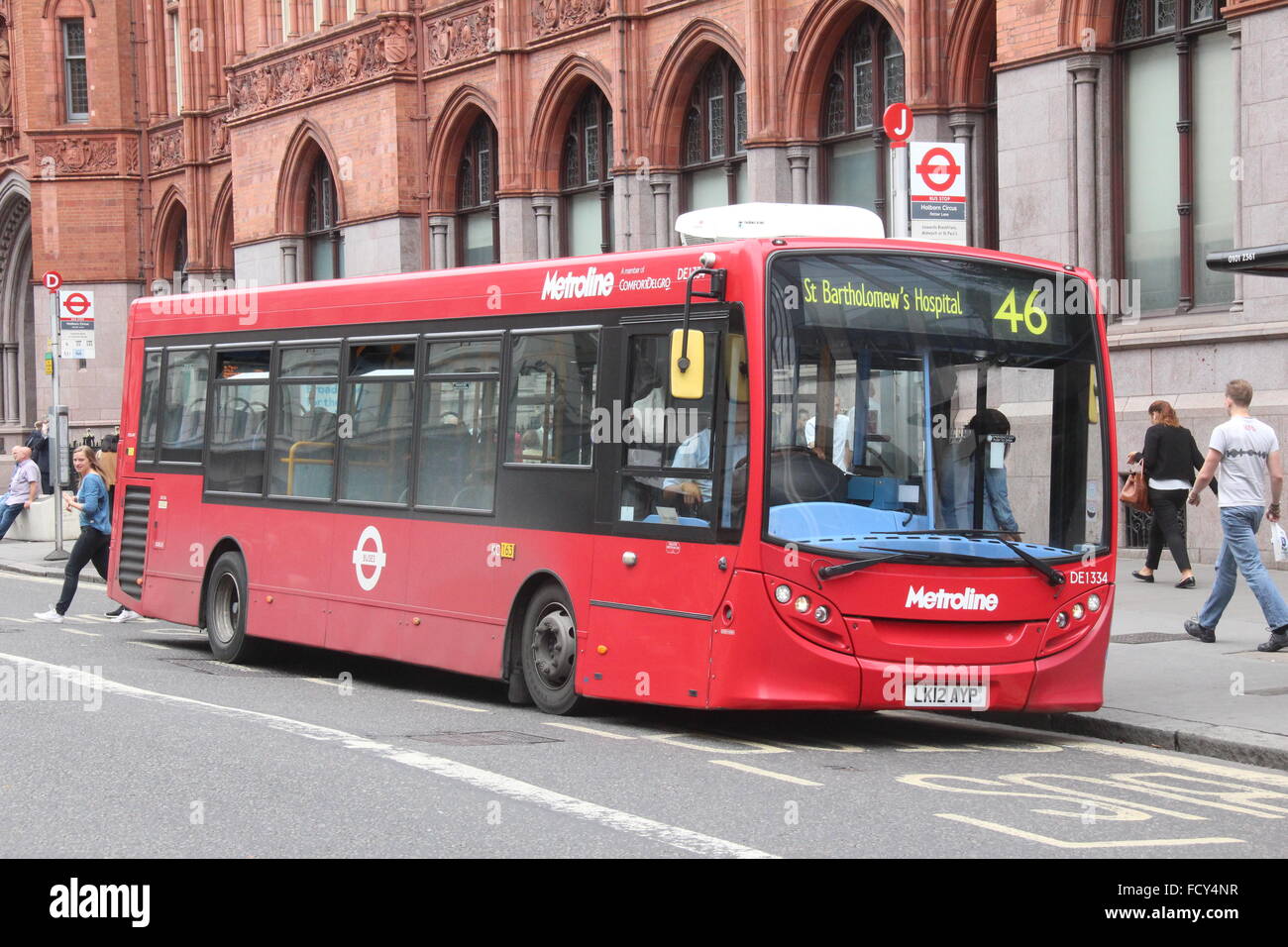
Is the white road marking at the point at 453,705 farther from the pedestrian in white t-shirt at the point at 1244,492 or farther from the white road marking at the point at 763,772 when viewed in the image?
the pedestrian in white t-shirt at the point at 1244,492

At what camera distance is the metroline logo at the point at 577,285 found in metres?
10.6

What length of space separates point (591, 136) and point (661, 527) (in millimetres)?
19450

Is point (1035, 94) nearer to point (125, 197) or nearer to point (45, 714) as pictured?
point (45, 714)

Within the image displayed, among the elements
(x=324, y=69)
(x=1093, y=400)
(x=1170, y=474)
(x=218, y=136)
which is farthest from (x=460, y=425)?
(x=218, y=136)

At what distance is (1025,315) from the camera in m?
10.2

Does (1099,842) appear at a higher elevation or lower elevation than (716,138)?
lower

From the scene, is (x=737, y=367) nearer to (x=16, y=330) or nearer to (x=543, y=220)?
(x=543, y=220)

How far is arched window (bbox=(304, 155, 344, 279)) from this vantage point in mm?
34938

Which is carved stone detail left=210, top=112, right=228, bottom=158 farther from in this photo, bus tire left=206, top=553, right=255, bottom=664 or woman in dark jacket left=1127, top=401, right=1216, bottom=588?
woman in dark jacket left=1127, top=401, right=1216, bottom=588

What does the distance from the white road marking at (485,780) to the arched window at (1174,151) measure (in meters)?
11.3

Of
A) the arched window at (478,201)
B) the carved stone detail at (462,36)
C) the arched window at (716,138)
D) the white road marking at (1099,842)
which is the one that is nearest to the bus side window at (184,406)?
the white road marking at (1099,842)

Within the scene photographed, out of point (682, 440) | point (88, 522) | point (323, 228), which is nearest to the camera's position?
point (682, 440)
